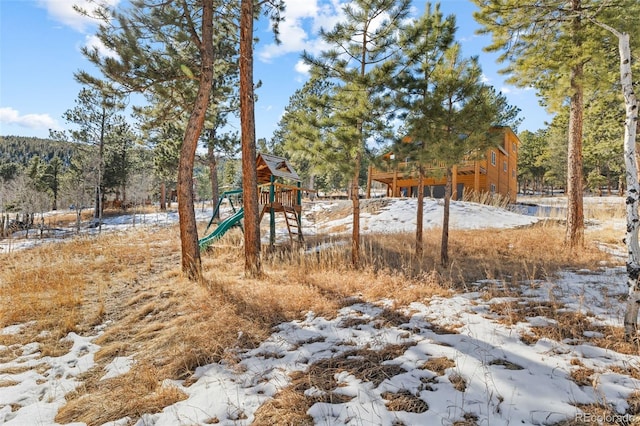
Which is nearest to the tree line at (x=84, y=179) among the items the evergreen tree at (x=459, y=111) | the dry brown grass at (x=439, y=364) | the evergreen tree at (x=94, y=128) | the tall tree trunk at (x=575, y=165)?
the evergreen tree at (x=94, y=128)

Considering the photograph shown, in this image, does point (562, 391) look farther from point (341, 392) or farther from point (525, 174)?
point (525, 174)

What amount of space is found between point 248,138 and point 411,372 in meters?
5.65

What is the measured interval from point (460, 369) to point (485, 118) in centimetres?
546

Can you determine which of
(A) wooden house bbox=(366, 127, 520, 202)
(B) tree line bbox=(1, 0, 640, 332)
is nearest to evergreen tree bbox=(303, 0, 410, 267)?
(B) tree line bbox=(1, 0, 640, 332)

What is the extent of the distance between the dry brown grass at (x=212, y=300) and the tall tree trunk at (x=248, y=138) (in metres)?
0.61

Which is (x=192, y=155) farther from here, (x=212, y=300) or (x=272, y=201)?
(x=272, y=201)

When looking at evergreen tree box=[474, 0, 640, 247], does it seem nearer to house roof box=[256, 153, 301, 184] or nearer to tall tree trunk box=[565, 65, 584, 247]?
tall tree trunk box=[565, 65, 584, 247]

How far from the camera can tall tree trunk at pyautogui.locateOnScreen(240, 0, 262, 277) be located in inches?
258

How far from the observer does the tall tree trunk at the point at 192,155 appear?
685cm

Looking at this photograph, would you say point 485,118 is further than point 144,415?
Yes

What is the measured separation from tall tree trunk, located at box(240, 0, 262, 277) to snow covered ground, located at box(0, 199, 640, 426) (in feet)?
9.03

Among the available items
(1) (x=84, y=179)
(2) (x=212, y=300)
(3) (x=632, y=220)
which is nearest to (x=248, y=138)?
(2) (x=212, y=300)

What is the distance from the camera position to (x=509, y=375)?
2576mm

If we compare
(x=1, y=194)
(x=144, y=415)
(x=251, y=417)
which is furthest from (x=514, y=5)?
(x=1, y=194)
